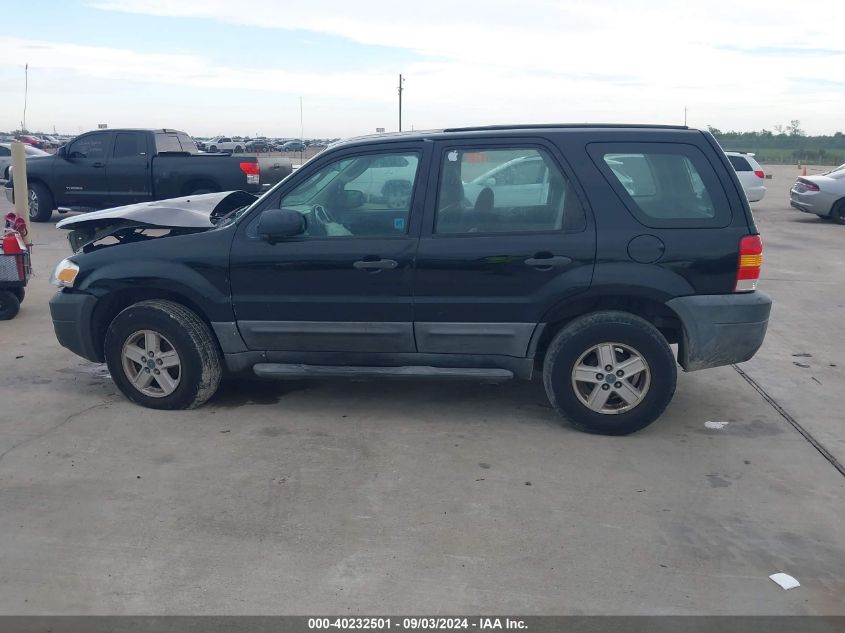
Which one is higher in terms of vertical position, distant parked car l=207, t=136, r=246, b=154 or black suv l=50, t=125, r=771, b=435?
distant parked car l=207, t=136, r=246, b=154

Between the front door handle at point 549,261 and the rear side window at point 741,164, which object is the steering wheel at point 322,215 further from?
the rear side window at point 741,164

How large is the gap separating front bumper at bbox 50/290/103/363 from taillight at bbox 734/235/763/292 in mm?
4189

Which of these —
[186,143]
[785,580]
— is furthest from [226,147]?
[785,580]

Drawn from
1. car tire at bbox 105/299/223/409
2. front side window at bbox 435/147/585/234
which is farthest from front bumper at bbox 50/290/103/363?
A: front side window at bbox 435/147/585/234

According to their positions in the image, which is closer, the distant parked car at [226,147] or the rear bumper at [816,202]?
the rear bumper at [816,202]

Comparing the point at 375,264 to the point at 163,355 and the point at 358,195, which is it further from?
the point at 163,355

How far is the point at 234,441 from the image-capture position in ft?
17.6

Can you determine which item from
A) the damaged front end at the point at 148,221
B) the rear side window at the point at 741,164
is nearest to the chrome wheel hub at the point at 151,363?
the damaged front end at the point at 148,221

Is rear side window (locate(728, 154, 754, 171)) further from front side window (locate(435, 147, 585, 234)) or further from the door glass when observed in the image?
the door glass

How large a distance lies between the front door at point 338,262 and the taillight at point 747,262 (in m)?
1.98

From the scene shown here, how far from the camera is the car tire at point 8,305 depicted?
28.4 feet

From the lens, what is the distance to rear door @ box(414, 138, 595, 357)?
5.35 metres

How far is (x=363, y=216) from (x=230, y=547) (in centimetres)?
234
